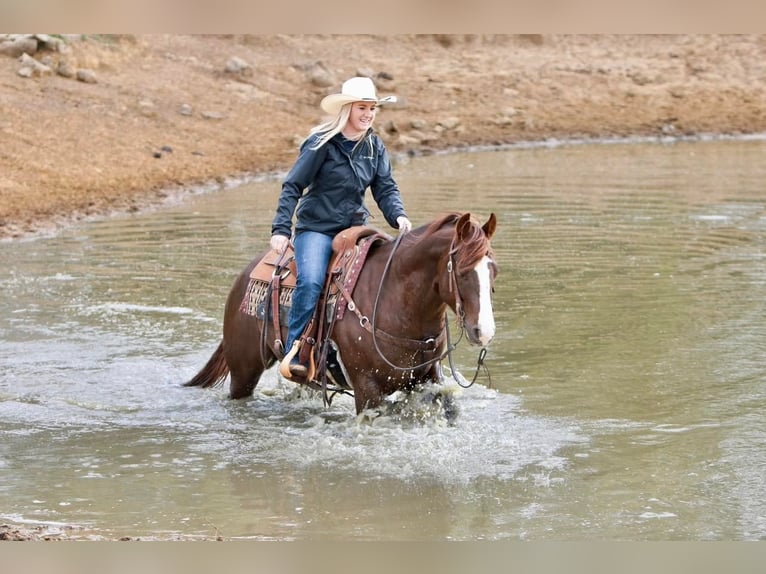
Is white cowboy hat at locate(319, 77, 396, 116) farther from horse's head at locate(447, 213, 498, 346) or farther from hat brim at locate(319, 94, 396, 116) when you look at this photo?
horse's head at locate(447, 213, 498, 346)

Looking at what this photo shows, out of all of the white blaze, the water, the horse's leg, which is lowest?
the water

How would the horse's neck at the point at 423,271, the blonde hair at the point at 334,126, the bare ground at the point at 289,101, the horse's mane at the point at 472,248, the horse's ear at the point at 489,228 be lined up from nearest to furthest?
the horse's mane at the point at 472,248, the horse's ear at the point at 489,228, the horse's neck at the point at 423,271, the blonde hair at the point at 334,126, the bare ground at the point at 289,101

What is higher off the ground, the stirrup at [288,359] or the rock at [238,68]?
the rock at [238,68]

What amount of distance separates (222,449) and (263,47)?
2081 cm

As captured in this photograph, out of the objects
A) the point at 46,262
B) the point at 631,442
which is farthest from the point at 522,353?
the point at 46,262

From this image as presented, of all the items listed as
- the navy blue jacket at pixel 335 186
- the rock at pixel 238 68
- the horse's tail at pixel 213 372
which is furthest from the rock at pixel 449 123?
the navy blue jacket at pixel 335 186

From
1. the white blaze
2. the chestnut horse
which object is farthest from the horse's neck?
the white blaze

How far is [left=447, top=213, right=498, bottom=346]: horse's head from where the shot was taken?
241 inches

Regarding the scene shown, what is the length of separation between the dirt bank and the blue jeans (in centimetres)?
890

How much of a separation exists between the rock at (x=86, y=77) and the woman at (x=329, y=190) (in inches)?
625

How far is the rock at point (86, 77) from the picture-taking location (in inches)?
866

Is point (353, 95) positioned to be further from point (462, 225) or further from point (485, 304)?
point (485, 304)

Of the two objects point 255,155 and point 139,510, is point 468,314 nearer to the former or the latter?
point 139,510

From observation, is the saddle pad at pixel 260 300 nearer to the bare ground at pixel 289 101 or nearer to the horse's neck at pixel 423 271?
the horse's neck at pixel 423 271
